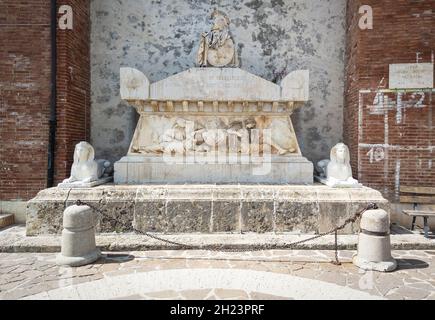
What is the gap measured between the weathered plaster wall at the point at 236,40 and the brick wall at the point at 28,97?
1161 mm

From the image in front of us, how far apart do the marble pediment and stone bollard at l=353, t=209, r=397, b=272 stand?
111 inches

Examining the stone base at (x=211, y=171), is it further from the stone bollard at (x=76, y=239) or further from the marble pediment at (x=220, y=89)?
the stone bollard at (x=76, y=239)

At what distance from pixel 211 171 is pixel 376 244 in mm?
3085

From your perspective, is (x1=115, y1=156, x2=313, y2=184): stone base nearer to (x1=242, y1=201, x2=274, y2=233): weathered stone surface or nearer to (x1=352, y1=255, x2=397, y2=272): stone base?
(x1=242, y1=201, x2=274, y2=233): weathered stone surface

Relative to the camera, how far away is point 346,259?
4.30 meters

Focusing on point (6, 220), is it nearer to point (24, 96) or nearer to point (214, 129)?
point (24, 96)

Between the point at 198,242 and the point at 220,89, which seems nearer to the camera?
the point at 198,242

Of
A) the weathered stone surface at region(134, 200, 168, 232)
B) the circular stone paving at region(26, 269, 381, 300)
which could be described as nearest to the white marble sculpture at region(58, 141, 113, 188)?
the weathered stone surface at region(134, 200, 168, 232)

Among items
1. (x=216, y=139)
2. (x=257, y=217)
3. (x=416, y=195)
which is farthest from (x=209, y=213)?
(x=416, y=195)

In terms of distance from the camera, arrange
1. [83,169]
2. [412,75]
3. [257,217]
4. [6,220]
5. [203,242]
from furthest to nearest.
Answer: [412,75] < [6,220] < [83,169] < [257,217] < [203,242]

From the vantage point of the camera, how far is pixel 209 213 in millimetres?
5082

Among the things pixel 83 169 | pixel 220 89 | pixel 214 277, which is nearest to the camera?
pixel 214 277

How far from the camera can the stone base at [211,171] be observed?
6000mm

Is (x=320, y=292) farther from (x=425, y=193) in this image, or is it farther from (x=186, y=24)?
(x=186, y=24)
